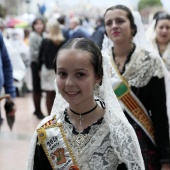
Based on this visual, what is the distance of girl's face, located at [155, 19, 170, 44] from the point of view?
504 centimetres

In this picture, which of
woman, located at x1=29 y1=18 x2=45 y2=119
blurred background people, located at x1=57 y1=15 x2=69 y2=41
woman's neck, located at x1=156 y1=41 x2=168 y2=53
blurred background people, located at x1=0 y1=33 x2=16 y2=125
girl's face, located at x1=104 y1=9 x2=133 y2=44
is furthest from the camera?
blurred background people, located at x1=57 y1=15 x2=69 y2=41

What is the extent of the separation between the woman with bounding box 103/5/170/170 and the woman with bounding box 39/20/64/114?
13.3 feet

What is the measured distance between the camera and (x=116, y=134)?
203 centimetres

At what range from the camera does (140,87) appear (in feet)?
9.83

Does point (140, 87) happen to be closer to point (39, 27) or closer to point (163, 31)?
point (163, 31)

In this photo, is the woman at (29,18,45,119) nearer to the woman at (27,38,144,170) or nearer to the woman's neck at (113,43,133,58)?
the woman's neck at (113,43,133,58)

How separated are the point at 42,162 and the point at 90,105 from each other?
32 cm

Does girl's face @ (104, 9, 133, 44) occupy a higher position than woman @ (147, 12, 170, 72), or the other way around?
girl's face @ (104, 9, 133, 44)

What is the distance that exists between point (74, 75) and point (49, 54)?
5.35 meters

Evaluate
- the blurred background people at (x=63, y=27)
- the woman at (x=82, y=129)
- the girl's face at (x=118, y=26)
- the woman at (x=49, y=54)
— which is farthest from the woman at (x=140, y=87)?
the blurred background people at (x=63, y=27)

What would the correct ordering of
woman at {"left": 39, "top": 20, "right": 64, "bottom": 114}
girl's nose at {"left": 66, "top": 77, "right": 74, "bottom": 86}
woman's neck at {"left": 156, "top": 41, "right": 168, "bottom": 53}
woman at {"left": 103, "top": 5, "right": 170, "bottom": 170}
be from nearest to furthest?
girl's nose at {"left": 66, "top": 77, "right": 74, "bottom": 86}
woman at {"left": 103, "top": 5, "right": 170, "bottom": 170}
woman's neck at {"left": 156, "top": 41, "right": 168, "bottom": 53}
woman at {"left": 39, "top": 20, "right": 64, "bottom": 114}

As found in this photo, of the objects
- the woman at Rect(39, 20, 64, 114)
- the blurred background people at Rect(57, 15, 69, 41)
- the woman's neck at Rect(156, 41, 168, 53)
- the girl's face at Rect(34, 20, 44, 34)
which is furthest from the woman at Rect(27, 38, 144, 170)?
the blurred background people at Rect(57, 15, 69, 41)

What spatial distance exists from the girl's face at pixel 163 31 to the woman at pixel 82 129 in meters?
3.02

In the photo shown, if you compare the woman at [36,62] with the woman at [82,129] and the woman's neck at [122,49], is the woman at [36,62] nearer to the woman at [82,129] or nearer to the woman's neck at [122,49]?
the woman's neck at [122,49]
